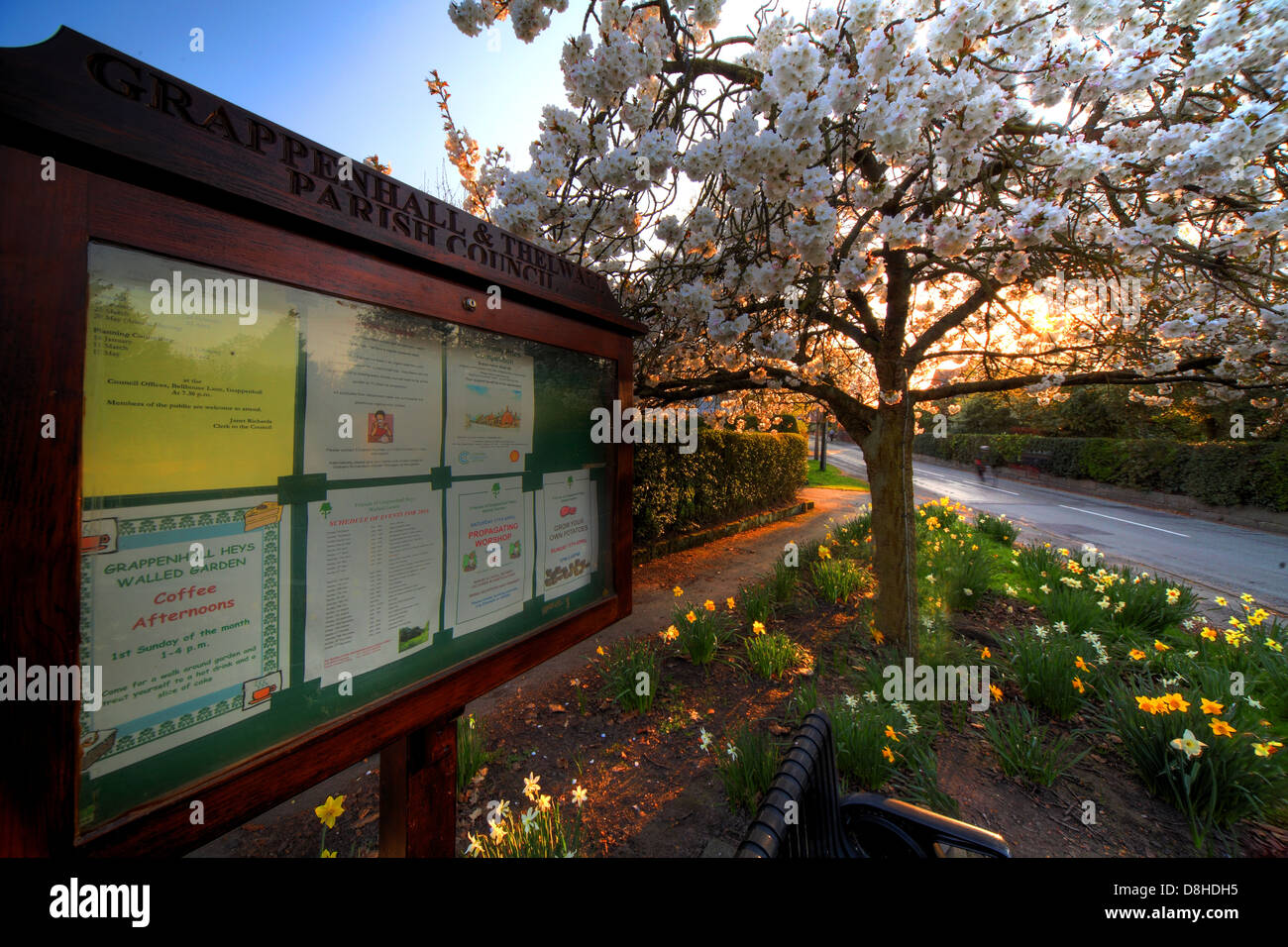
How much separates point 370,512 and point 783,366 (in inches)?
127

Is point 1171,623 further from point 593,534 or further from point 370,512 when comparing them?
point 370,512

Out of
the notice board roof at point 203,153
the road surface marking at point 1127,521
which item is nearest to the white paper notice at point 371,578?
the notice board roof at point 203,153

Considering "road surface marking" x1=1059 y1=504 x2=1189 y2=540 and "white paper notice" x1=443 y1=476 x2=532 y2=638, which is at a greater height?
"white paper notice" x1=443 y1=476 x2=532 y2=638

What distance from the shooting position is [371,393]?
1165 millimetres

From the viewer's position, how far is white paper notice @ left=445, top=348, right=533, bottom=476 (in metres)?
1.35

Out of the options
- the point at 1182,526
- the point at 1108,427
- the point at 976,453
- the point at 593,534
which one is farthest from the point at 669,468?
the point at 976,453

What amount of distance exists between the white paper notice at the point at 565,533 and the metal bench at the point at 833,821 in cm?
90

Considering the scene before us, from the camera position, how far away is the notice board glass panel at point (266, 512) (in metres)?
0.82

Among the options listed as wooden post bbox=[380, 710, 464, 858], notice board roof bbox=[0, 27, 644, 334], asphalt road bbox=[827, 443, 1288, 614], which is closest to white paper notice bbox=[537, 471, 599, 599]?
wooden post bbox=[380, 710, 464, 858]

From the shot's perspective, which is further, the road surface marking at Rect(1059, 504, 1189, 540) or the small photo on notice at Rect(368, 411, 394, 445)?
the road surface marking at Rect(1059, 504, 1189, 540)

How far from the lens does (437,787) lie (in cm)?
140

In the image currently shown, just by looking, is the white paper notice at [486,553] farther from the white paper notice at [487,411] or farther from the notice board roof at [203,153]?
the notice board roof at [203,153]

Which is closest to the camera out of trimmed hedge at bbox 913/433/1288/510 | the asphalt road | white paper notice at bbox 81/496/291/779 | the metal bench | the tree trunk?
white paper notice at bbox 81/496/291/779

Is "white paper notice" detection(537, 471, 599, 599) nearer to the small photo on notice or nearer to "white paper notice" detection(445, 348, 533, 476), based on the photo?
"white paper notice" detection(445, 348, 533, 476)
